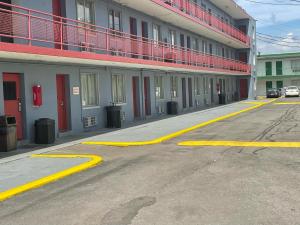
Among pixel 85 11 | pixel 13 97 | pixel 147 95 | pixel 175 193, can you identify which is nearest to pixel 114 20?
pixel 85 11

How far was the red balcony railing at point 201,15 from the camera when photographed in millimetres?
29922

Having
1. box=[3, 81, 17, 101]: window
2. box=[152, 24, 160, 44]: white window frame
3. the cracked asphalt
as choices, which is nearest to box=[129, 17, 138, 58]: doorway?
box=[152, 24, 160, 44]: white window frame

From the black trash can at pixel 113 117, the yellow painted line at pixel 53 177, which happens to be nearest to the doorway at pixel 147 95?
the black trash can at pixel 113 117

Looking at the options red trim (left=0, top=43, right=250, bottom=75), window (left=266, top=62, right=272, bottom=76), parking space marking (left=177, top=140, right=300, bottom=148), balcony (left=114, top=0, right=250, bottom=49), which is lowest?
parking space marking (left=177, top=140, right=300, bottom=148)

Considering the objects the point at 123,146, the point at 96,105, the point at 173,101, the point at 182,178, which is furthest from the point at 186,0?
the point at 182,178

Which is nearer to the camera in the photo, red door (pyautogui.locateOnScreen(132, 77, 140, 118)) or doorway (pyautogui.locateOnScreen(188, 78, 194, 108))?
red door (pyautogui.locateOnScreen(132, 77, 140, 118))

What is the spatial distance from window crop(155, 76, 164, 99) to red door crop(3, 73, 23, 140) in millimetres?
13024

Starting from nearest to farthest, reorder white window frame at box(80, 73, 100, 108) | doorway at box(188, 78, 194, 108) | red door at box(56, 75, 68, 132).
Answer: red door at box(56, 75, 68, 132) → white window frame at box(80, 73, 100, 108) → doorway at box(188, 78, 194, 108)

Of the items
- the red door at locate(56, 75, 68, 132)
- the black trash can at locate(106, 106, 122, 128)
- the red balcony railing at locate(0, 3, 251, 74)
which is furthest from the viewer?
the black trash can at locate(106, 106, 122, 128)

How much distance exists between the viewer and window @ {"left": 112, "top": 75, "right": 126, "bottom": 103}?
22.0 m

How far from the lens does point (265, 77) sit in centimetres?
7288

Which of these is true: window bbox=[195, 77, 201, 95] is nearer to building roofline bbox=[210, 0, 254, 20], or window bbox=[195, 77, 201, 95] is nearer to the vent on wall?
building roofline bbox=[210, 0, 254, 20]

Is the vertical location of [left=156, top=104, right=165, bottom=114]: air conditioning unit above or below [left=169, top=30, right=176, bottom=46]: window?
below

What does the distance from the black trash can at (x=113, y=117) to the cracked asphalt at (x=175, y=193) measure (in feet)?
27.4
